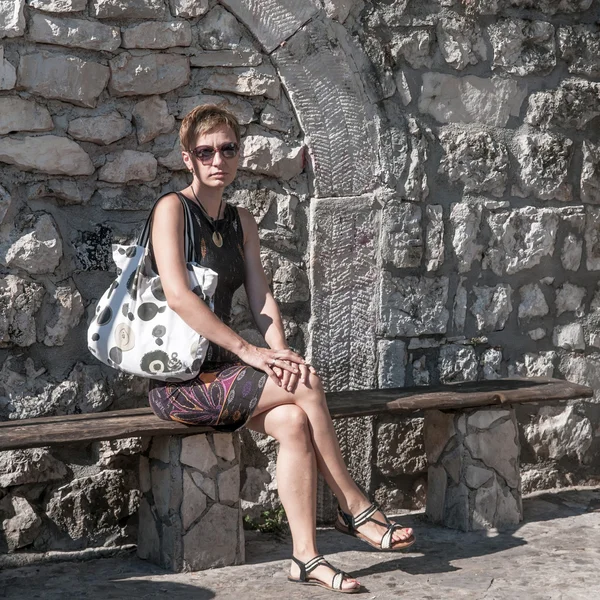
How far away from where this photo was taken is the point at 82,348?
12.4 ft

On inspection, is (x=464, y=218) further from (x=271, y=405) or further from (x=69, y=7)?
(x=69, y=7)

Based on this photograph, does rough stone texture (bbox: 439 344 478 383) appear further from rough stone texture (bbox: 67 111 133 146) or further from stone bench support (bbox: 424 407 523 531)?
rough stone texture (bbox: 67 111 133 146)

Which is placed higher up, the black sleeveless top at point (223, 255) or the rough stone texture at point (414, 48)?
the rough stone texture at point (414, 48)

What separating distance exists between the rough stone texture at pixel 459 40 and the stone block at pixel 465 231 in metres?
0.59

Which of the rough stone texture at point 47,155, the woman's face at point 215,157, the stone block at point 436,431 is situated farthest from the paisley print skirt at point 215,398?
the stone block at point 436,431

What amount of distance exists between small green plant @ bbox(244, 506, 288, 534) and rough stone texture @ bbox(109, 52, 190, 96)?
1.71 m

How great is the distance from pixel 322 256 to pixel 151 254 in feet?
2.82

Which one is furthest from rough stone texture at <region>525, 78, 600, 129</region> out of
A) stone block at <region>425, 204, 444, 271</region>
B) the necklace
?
the necklace

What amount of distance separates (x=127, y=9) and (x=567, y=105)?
76.9 inches

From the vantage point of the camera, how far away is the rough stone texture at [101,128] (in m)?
3.70

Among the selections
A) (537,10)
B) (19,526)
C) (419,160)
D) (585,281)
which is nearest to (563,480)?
(585,281)

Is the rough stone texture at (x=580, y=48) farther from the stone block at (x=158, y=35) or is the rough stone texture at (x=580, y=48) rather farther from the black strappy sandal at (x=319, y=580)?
the black strappy sandal at (x=319, y=580)

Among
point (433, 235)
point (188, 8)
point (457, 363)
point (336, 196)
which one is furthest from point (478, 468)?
point (188, 8)

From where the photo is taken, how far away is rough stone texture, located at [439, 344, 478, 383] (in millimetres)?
4328
